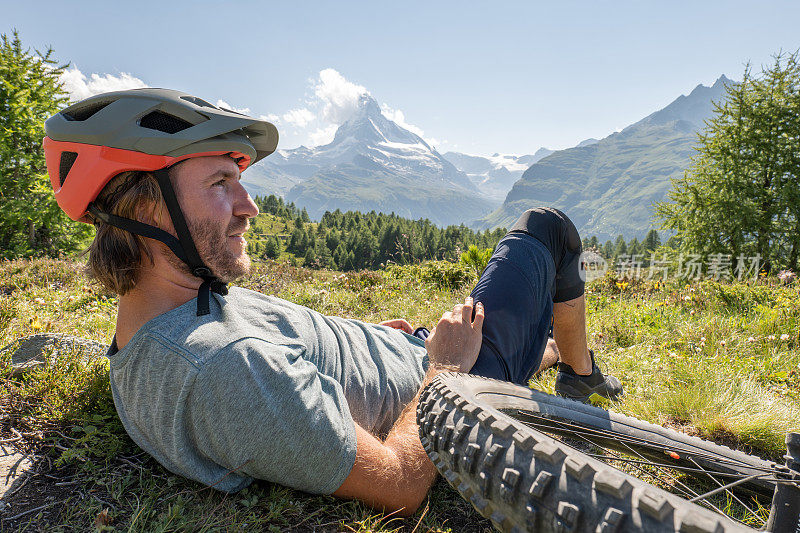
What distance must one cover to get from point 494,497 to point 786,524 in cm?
103

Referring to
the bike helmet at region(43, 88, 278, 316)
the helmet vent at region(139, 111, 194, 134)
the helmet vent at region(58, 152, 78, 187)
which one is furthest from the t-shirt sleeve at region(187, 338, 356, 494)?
the helmet vent at region(58, 152, 78, 187)

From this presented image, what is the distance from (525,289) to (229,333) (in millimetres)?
1678

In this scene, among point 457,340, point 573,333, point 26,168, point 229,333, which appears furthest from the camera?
point 26,168

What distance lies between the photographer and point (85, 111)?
2320mm

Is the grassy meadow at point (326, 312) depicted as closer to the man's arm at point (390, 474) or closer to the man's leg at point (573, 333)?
the man's arm at point (390, 474)

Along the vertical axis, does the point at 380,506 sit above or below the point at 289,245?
above

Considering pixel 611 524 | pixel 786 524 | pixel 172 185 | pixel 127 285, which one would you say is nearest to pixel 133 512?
pixel 127 285

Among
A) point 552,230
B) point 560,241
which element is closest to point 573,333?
point 560,241

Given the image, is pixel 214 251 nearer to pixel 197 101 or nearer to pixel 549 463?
pixel 197 101

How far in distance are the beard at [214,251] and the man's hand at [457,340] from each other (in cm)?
105

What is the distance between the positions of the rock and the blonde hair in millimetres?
982

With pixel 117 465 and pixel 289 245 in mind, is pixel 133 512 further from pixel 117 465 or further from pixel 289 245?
pixel 289 245

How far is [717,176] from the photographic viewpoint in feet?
73.4

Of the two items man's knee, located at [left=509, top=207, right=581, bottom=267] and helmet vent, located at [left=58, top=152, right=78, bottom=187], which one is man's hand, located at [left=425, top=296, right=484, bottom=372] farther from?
helmet vent, located at [left=58, top=152, right=78, bottom=187]
